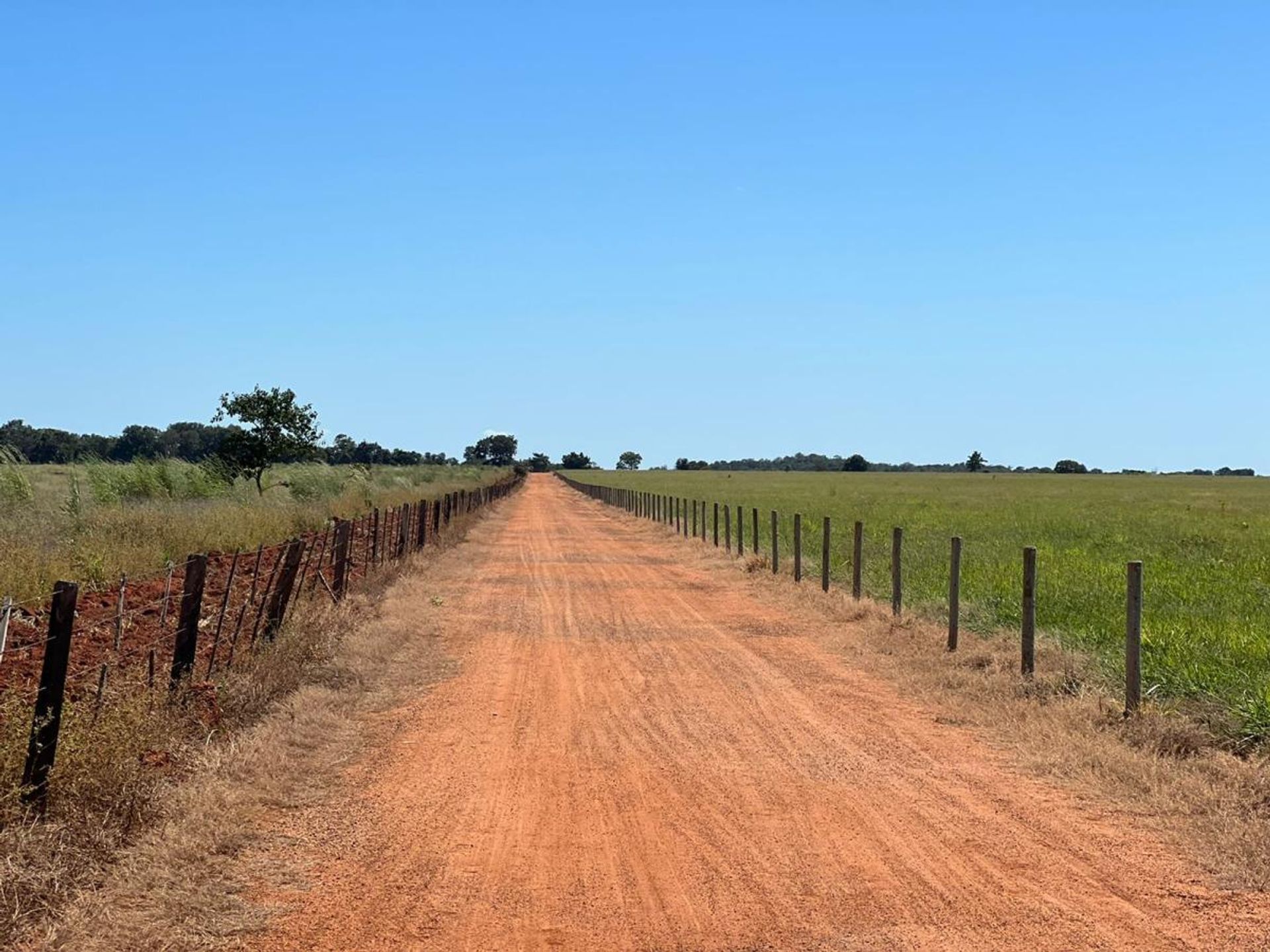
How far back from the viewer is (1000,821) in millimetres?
7660

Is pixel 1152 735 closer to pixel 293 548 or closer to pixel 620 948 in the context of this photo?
pixel 620 948

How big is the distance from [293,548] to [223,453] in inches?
1296

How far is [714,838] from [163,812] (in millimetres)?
3224

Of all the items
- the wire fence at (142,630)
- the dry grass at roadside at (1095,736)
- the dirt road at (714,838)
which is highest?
the wire fence at (142,630)

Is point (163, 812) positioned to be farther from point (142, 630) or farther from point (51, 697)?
point (142, 630)

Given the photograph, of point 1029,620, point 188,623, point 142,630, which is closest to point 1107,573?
point 1029,620

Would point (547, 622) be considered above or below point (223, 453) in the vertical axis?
below

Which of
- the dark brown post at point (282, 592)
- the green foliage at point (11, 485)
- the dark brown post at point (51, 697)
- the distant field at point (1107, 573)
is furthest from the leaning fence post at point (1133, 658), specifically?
the green foliage at point (11, 485)

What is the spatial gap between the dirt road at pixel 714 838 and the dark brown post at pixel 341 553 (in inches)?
177

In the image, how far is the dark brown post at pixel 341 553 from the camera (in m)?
17.0

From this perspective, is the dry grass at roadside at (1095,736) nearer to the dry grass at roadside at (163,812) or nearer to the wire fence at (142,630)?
the dry grass at roadside at (163,812)

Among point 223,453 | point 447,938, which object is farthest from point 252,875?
point 223,453

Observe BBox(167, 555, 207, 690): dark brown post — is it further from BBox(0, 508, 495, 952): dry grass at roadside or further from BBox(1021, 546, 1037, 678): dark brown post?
BBox(1021, 546, 1037, 678): dark brown post

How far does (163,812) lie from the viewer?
22.8 feet
